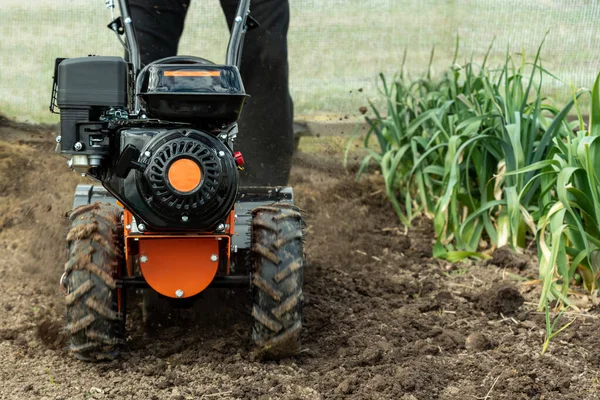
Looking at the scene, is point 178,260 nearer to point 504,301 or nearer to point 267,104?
point 504,301

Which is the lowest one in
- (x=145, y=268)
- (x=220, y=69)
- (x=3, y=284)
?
(x=3, y=284)

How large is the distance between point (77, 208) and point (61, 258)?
2.72 feet

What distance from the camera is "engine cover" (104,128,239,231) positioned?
6.96 feet

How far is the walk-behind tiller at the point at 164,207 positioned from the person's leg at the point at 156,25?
2.19ft

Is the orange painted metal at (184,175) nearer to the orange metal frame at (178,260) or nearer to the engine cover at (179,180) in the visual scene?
the engine cover at (179,180)

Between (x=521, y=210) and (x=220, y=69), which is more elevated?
(x=220, y=69)

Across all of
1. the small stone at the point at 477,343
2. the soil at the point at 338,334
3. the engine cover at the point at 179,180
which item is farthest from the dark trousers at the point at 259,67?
the small stone at the point at 477,343

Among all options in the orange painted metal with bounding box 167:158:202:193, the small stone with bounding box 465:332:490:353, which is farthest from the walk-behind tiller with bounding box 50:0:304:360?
the small stone with bounding box 465:332:490:353

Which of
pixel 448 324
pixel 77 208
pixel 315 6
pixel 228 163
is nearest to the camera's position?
pixel 228 163

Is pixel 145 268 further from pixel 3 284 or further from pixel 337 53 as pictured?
pixel 337 53

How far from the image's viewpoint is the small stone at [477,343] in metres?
2.57

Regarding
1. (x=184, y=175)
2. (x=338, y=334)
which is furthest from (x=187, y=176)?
(x=338, y=334)

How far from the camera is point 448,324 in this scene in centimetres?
282

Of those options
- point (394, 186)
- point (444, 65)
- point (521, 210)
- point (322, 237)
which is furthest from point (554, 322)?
point (444, 65)
